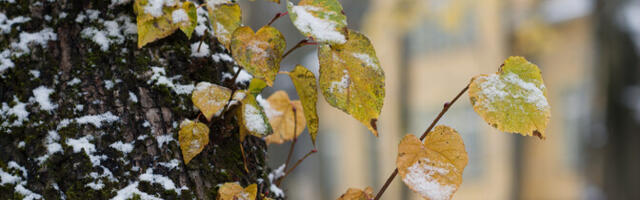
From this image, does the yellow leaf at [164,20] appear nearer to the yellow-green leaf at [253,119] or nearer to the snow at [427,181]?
the yellow-green leaf at [253,119]

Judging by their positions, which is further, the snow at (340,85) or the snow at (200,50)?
the snow at (200,50)

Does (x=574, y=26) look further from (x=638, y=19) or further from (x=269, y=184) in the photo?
(x=269, y=184)

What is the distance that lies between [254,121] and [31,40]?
31 cm

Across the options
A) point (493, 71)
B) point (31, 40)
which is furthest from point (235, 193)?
point (493, 71)

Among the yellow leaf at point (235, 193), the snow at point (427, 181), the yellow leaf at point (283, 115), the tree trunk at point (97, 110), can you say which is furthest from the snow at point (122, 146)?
the snow at point (427, 181)

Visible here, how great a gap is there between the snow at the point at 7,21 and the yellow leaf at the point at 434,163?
0.51 metres

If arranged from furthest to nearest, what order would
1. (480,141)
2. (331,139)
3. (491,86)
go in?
(331,139) < (480,141) < (491,86)

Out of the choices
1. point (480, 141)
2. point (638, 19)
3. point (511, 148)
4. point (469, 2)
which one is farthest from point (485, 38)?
point (638, 19)

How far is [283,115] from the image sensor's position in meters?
0.75

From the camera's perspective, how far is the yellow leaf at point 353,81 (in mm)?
511

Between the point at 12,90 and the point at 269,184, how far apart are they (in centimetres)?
36

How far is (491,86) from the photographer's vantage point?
51 centimetres

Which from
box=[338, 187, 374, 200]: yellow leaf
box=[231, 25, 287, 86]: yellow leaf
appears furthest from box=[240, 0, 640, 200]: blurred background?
box=[231, 25, 287, 86]: yellow leaf

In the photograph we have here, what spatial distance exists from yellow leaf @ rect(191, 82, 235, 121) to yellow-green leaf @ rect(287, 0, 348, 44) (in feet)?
0.45
